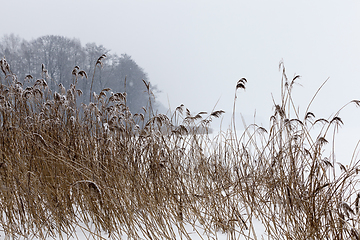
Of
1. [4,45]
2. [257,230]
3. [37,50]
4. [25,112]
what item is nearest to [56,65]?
[37,50]

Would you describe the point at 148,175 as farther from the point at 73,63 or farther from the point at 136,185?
the point at 73,63

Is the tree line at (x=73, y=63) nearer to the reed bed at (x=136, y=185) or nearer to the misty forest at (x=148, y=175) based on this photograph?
the misty forest at (x=148, y=175)

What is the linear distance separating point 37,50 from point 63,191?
772 inches

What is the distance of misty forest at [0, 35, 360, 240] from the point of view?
5.55 feet

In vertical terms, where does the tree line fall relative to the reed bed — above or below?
above

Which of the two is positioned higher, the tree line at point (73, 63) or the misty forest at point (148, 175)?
the tree line at point (73, 63)

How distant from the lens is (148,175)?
225 cm

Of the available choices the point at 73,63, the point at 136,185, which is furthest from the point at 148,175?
the point at 73,63

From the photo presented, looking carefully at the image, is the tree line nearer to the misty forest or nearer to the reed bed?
the misty forest

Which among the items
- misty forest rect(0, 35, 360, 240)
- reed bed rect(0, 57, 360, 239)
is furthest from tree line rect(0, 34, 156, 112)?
reed bed rect(0, 57, 360, 239)

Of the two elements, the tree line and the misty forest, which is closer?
the misty forest

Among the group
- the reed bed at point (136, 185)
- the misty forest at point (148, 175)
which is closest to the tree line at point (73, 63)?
the misty forest at point (148, 175)

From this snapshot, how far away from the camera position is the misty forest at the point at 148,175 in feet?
5.55

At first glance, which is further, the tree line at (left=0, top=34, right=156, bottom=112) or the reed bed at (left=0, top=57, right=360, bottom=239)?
the tree line at (left=0, top=34, right=156, bottom=112)
